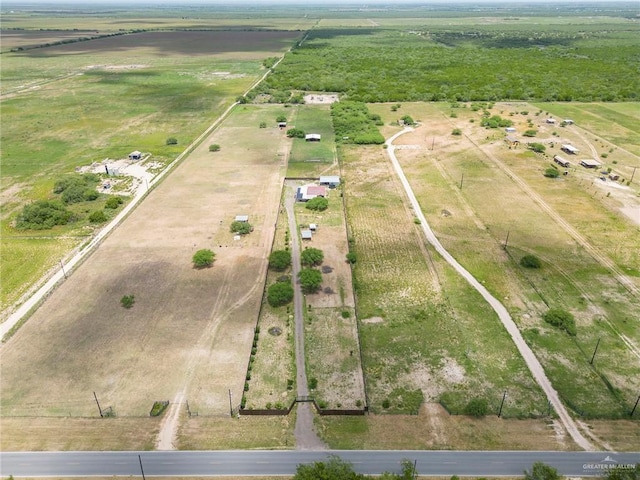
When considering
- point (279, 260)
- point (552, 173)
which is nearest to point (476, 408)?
point (279, 260)

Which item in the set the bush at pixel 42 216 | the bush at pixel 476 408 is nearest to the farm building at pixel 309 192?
the bush at pixel 42 216

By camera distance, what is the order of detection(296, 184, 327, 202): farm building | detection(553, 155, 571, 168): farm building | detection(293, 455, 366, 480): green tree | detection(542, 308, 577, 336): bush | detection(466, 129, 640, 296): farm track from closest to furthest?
detection(293, 455, 366, 480): green tree
detection(542, 308, 577, 336): bush
detection(466, 129, 640, 296): farm track
detection(296, 184, 327, 202): farm building
detection(553, 155, 571, 168): farm building

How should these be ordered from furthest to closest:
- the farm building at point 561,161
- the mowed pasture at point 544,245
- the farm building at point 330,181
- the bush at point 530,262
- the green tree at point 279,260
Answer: the farm building at point 561,161 → the farm building at point 330,181 → the bush at point 530,262 → the green tree at point 279,260 → the mowed pasture at point 544,245

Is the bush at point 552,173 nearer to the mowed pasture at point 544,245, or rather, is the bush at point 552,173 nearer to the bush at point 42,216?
the mowed pasture at point 544,245

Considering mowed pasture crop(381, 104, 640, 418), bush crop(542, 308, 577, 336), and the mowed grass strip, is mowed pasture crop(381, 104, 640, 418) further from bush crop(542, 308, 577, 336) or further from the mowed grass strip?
the mowed grass strip

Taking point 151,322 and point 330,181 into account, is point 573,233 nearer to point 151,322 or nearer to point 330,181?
point 330,181

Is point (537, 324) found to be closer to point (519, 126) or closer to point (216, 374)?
point (216, 374)

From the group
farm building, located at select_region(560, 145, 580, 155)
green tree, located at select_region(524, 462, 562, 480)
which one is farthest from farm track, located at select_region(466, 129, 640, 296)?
green tree, located at select_region(524, 462, 562, 480)
